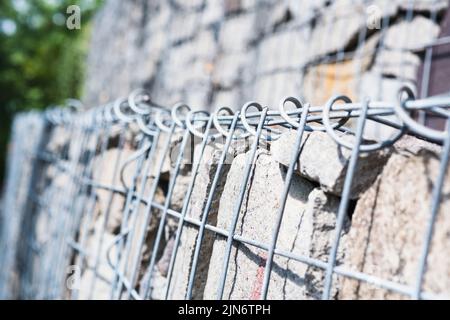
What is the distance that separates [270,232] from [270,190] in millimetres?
84

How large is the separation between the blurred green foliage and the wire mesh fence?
23.1ft

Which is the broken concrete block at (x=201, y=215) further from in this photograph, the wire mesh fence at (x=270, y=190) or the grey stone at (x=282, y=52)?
the grey stone at (x=282, y=52)

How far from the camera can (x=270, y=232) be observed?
2.84 feet

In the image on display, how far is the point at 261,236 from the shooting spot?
0.89m

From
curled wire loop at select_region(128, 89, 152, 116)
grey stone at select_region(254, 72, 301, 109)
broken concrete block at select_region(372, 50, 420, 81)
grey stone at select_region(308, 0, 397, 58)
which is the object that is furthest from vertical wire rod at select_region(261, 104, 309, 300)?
grey stone at select_region(254, 72, 301, 109)

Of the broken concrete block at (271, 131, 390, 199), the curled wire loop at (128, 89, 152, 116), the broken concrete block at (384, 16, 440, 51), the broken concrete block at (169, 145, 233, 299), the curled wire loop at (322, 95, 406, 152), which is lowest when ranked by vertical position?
the broken concrete block at (169, 145, 233, 299)

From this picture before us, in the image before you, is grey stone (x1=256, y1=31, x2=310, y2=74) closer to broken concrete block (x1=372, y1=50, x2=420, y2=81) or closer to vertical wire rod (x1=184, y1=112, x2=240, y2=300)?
broken concrete block (x1=372, y1=50, x2=420, y2=81)

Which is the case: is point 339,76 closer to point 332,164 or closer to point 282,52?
point 282,52

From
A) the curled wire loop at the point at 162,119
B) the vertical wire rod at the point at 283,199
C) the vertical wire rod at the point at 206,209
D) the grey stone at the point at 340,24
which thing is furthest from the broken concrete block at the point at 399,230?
the grey stone at the point at 340,24

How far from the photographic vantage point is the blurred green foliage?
8.86 metres

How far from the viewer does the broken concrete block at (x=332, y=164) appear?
28.6 inches

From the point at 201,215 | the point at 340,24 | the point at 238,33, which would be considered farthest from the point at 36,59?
the point at 201,215

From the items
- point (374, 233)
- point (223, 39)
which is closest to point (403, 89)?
point (374, 233)

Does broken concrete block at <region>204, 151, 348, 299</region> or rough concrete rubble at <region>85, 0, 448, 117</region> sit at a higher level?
rough concrete rubble at <region>85, 0, 448, 117</region>
